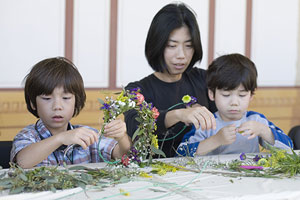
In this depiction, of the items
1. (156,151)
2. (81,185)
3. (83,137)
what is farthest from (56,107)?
(81,185)

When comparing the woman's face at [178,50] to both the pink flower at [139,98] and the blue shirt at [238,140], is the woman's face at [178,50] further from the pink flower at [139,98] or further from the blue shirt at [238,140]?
the pink flower at [139,98]

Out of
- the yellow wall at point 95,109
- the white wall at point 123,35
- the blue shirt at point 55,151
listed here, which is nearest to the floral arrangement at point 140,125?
the blue shirt at point 55,151

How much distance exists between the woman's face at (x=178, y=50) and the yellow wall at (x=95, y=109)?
55.1 inches

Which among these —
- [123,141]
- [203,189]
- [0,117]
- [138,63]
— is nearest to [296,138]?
[123,141]

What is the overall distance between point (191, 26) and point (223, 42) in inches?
117

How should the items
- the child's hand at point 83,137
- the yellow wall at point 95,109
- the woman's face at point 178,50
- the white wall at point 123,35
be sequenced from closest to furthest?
1. the child's hand at point 83,137
2. the woman's face at point 178,50
3. the white wall at point 123,35
4. the yellow wall at point 95,109

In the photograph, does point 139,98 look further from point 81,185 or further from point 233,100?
point 233,100

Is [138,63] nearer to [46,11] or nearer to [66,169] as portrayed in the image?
[46,11]

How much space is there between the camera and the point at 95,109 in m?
5.34

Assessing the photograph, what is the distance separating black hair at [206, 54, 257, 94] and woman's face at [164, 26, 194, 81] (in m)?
0.17

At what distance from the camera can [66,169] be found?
5.98ft

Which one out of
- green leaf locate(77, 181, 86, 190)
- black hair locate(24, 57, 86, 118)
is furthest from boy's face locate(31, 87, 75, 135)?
green leaf locate(77, 181, 86, 190)

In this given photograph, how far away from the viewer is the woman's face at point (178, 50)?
2.79 m

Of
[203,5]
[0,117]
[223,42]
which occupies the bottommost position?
[0,117]
